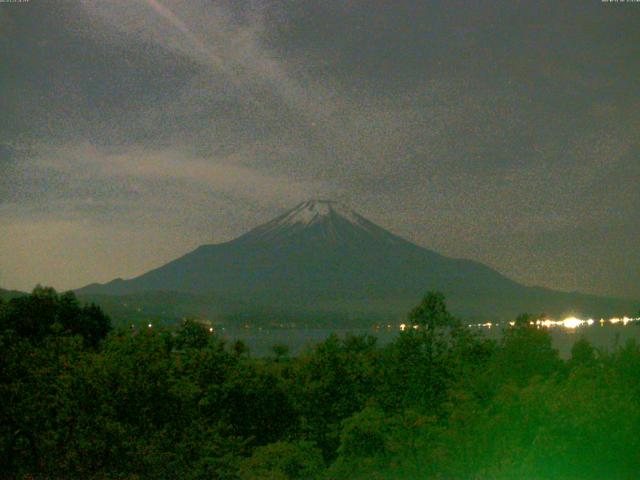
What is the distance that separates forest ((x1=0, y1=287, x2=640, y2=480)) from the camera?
6.34 meters

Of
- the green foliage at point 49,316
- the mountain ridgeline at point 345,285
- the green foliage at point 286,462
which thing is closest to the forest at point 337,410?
the green foliage at point 286,462

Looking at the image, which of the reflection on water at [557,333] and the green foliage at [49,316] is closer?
the reflection on water at [557,333]

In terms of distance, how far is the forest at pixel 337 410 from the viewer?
6340 millimetres

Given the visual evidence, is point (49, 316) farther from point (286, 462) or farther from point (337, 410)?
point (286, 462)

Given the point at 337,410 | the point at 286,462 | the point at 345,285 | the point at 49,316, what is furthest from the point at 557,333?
the point at 345,285

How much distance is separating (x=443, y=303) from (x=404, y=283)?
140 m

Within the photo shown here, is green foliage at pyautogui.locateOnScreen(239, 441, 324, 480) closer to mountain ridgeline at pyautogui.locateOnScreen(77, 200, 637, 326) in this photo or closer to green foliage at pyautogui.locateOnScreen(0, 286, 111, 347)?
green foliage at pyautogui.locateOnScreen(0, 286, 111, 347)

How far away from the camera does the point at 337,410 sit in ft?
34.2

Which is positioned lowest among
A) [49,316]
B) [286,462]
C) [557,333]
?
[286,462]

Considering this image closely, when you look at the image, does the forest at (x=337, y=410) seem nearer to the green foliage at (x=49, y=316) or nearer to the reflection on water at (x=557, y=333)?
the reflection on water at (x=557, y=333)

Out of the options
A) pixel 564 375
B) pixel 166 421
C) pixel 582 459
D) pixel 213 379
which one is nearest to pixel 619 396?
pixel 582 459

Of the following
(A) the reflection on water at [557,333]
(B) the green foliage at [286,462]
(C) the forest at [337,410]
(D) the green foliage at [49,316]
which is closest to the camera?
→ (C) the forest at [337,410]

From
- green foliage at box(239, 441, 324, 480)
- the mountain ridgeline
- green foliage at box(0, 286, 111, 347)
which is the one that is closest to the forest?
green foliage at box(239, 441, 324, 480)

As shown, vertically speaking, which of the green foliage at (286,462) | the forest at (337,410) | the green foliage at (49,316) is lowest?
the green foliage at (286,462)
